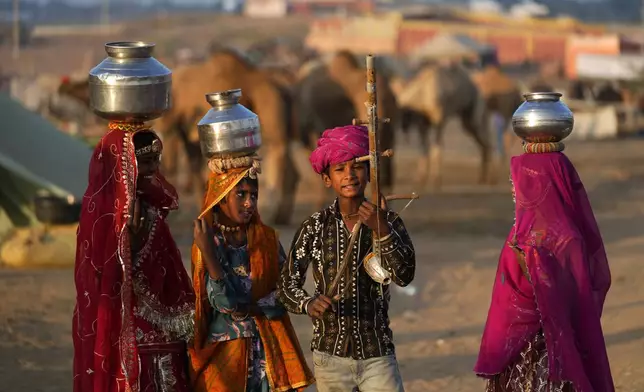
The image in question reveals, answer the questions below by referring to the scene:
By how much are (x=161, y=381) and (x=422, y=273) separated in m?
7.39

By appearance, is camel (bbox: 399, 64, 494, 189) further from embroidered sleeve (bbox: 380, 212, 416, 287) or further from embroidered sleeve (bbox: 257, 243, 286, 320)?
embroidered sleeve (bbox: 380, 212, 416, 287)

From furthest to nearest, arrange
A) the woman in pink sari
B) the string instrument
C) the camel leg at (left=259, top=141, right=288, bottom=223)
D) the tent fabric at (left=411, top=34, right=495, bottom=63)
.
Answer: the tent fabric at (left=411, top=34, right=495, bottom=63) < the camel leg at (left=259, top=141, right=288, bottom=223) < the woman in pink sari < the string instrument

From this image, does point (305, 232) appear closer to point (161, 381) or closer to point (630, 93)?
point (161, 381)

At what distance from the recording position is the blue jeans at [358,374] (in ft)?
16.8

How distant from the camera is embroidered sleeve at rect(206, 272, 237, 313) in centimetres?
520

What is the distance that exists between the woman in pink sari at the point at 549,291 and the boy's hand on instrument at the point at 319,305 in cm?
94

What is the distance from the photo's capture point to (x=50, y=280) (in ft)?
39.2

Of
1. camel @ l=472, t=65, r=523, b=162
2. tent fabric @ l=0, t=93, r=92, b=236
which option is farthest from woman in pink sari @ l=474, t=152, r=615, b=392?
camel @ l=472, t=65, r=523, b=162

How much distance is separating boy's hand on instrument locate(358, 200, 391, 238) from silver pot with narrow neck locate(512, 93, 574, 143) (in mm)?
893

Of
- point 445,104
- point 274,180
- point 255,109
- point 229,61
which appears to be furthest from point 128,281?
point 445,104

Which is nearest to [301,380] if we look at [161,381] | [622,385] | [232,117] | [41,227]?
[161,381]

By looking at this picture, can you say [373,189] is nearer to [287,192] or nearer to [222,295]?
[222,295]

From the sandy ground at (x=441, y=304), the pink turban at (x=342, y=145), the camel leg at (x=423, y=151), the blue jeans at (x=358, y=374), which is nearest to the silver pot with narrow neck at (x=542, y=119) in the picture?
the pink turban at (x=342, y=145)

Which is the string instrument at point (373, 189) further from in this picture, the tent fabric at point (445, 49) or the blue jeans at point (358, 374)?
the tent fabric at point (445, 49)
